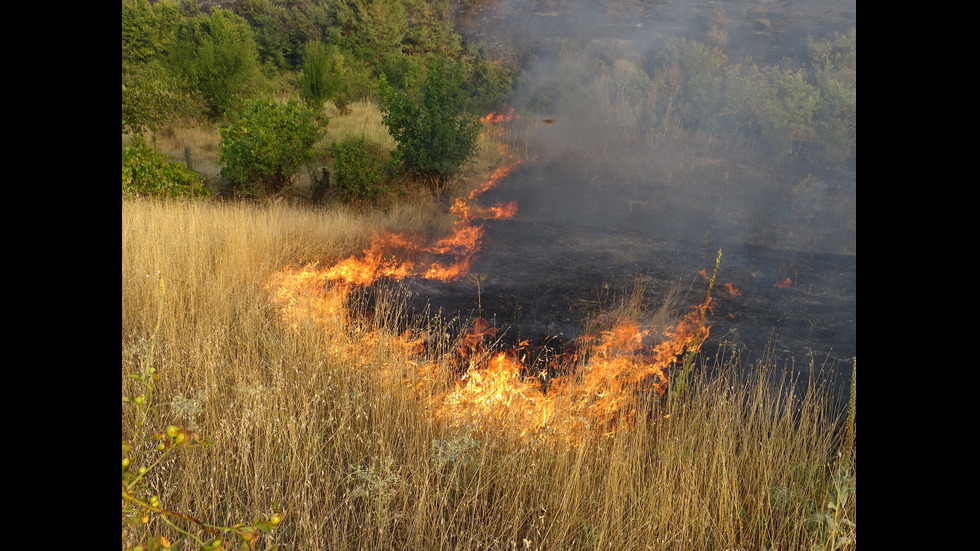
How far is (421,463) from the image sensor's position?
Answer: 2418 millimetres

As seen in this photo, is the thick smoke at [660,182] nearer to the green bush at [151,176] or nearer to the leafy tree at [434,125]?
the leafy tree at [434,125]

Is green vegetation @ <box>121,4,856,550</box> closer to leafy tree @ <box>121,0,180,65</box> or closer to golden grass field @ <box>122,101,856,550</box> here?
golden grass field @ <box>122,101,856,550</box>

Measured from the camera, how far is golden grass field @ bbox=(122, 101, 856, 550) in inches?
82.6

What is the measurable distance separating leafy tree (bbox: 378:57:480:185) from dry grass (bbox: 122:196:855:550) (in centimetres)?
667

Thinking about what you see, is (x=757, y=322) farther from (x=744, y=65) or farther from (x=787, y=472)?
(x=744, y=65)

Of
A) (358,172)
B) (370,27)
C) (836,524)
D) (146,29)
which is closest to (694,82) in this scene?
(358,172)

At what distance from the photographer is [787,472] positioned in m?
2.60

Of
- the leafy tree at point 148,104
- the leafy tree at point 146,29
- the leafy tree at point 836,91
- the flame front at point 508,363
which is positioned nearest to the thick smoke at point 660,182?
the leafy tree at point 836,91

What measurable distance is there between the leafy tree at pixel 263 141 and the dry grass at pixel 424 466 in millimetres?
6099

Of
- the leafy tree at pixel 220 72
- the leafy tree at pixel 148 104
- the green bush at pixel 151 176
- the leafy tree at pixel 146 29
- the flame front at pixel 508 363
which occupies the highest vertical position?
the leafy tree at pixel 146 29

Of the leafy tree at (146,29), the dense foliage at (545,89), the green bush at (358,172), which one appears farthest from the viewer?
the leafy tree at (146,29)

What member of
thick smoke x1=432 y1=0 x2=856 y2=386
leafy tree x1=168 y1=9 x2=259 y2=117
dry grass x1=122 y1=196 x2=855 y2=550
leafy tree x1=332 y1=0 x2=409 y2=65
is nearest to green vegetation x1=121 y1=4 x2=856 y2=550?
dry grass x1=122 y1=196 x2=855 y2=550

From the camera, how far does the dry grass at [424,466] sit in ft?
6.93

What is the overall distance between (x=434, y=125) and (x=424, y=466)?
26.4ft
